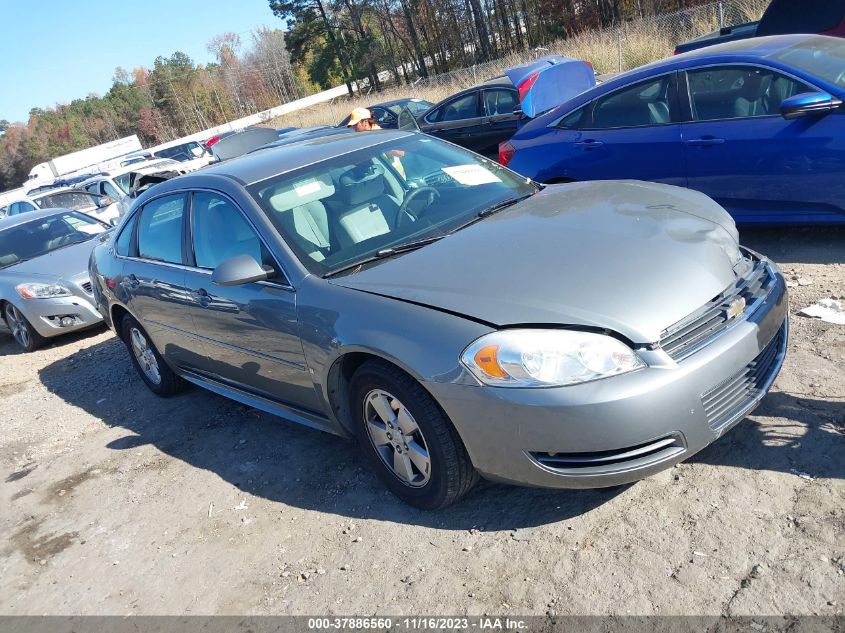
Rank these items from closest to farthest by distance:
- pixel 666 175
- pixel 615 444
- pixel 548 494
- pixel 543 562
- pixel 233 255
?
1. pixel 615 444
2. pixel 543 562
3. pixel 548 494
4. pixel 233 255
5. pixel 666 175

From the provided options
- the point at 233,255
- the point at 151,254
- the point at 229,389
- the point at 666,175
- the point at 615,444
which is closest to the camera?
the point at 615,444

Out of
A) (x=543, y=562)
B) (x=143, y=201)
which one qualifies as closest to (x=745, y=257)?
(x=543, y=562)

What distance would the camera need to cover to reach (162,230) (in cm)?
498

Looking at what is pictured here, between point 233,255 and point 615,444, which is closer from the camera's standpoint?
point 615,444

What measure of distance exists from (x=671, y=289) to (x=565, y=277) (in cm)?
43

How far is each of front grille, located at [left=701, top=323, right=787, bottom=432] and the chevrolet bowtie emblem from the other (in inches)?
8.1

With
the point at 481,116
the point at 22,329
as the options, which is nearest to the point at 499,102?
the point at 481,116

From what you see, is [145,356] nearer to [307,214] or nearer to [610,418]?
[307,214]

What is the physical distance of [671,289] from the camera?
2.90 m

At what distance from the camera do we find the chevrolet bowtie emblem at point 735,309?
9.75 feet

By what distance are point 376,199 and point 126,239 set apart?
8.47 ft

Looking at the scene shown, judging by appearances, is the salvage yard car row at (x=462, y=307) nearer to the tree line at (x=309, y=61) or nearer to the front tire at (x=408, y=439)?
the front tire at (x=408, y=439)

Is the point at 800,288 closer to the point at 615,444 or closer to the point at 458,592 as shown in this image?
the point at 615,444

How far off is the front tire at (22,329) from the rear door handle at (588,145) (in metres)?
6.62
